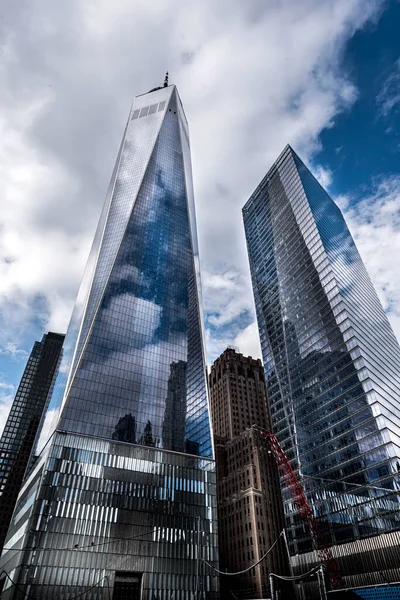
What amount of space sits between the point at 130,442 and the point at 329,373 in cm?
5534

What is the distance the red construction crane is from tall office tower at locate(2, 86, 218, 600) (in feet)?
63.6

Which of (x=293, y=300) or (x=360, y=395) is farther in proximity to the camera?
(x=293, y=300)

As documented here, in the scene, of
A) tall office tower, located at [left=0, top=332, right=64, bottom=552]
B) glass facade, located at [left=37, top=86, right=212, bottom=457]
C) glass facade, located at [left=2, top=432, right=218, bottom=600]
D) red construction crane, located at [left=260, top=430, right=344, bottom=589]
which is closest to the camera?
glass facade, located at [left=2, top=432, right=218, bottom=600]

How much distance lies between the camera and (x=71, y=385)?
88.4 metres

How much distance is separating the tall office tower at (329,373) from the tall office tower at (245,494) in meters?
14.9

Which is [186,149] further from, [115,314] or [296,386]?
[296,386]

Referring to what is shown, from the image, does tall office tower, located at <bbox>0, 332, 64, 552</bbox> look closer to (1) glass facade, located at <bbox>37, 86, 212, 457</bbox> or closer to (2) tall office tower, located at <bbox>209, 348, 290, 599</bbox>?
(2) tall office tower, located at <bbox>209, 348, 290, 599</bbox>

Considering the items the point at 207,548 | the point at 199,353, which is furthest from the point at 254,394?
the point at 207,548

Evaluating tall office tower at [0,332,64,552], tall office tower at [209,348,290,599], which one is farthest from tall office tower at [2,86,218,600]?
tall office tower at [0,332,64,552]

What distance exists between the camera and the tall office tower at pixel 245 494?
11044cm

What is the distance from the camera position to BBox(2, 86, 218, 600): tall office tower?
7106cm

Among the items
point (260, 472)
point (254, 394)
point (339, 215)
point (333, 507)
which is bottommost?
point (333, 507)

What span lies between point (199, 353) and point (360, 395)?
4217cm

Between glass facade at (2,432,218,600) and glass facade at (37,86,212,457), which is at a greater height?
glass facade at (37,86,212,457)
